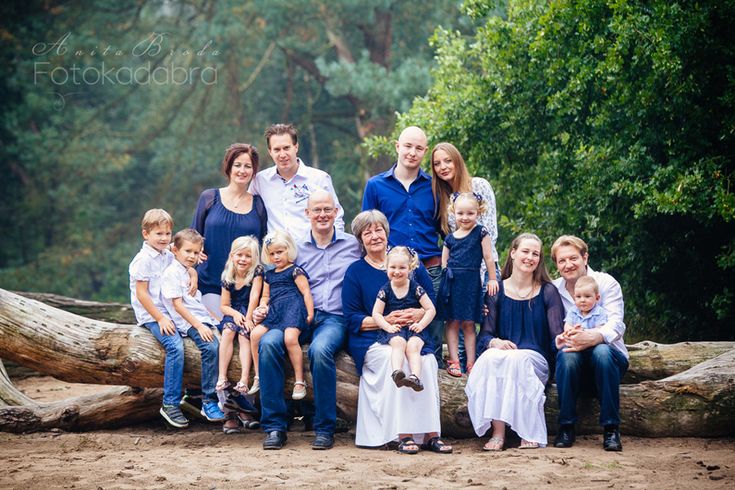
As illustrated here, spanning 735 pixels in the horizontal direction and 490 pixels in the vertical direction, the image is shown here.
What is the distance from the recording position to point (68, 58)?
22156 millimetres

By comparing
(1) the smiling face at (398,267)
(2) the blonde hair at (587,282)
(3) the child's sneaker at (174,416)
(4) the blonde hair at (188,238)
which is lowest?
(3) the child's sneaker at (174,416)

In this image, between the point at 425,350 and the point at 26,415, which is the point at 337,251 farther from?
the point at 26,415

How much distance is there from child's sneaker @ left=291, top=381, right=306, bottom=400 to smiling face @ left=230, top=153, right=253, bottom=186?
63.6 inches

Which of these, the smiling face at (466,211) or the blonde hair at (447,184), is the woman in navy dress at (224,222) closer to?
the blonde hair at (447,184)

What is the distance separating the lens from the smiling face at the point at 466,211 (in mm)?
6539

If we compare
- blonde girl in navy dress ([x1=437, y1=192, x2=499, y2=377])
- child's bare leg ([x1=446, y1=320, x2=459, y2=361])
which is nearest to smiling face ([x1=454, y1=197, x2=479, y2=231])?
blonde girl in navy dress ([x1=437, y1=192, x2=499, y2=377])

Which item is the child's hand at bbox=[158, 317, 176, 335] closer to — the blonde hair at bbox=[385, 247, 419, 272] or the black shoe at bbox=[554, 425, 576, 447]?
the blonde hair at bbox=[385, 247, 419, 272]

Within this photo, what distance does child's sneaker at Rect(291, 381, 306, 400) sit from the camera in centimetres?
639

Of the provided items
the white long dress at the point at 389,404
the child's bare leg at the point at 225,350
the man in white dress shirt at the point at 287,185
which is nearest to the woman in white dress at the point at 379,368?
the white long dress at the point at 389,404

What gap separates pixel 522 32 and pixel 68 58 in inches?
582

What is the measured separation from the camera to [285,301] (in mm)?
6539

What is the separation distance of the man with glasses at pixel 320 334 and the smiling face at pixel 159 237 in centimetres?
99

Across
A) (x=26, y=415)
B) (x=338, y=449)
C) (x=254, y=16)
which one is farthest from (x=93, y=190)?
(x=338, y=449)

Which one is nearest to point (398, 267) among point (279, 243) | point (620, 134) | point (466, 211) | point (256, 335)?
point (466, 211)
